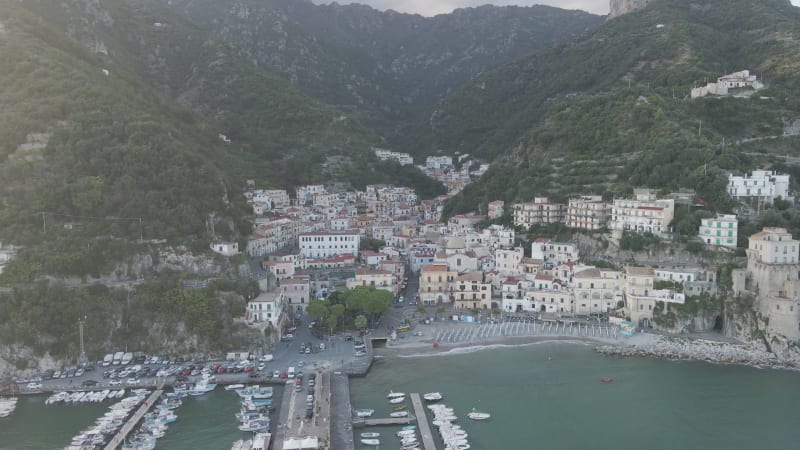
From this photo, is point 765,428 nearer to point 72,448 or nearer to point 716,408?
point 716,408

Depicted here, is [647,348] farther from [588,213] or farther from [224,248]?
[224,248]

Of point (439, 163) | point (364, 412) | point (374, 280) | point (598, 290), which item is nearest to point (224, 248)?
point (374, 280)

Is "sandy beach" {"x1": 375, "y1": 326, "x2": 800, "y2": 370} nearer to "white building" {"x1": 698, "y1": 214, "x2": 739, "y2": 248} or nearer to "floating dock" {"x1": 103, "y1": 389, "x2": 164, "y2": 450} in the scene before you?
"white building" {"x1": 698, "y1": 214, "x2": 739, "y2": 248}

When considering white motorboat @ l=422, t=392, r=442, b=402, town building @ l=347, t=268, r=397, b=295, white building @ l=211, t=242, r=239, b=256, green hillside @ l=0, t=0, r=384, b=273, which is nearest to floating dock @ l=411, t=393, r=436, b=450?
white motorboat @ l=422, t=392, r=442, b=402

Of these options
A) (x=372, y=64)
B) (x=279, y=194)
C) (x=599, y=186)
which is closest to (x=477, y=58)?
(x=372, y=64)

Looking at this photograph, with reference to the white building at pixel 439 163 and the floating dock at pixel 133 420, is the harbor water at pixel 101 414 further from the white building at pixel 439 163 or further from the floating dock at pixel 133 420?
the white building at pixel 439 163
